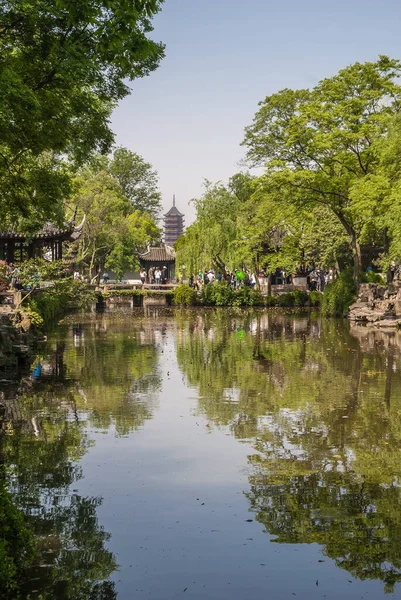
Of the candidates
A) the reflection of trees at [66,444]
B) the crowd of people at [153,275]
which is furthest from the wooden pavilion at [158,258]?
the reflection of trees at [66,444]

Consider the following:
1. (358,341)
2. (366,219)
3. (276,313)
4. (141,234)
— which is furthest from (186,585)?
(141,234)

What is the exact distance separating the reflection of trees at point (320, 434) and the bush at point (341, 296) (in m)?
14.0

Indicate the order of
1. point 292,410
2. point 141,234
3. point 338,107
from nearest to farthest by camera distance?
point 292,410 → point 338,107 → point 141,234

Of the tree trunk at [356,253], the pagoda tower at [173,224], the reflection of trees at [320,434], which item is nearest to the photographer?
the reflection of trees at [320,434]

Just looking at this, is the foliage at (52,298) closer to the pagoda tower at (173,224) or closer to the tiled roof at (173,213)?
the pagoda tower at (173,224)

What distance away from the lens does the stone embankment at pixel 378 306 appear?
31737mm

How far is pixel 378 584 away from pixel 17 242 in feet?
126

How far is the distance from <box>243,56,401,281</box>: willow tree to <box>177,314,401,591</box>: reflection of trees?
47.7 ft

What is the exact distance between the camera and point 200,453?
34.1 ft

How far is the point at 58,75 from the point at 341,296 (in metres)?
26.3

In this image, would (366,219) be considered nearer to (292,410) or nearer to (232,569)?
(292,410)

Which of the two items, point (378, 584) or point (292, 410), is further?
point (292, 410)

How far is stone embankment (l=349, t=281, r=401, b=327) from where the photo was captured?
104 feet

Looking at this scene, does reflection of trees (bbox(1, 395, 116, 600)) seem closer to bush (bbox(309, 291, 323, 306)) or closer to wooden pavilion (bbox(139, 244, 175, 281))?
bush (bbox(309, 291, 323, 306))
